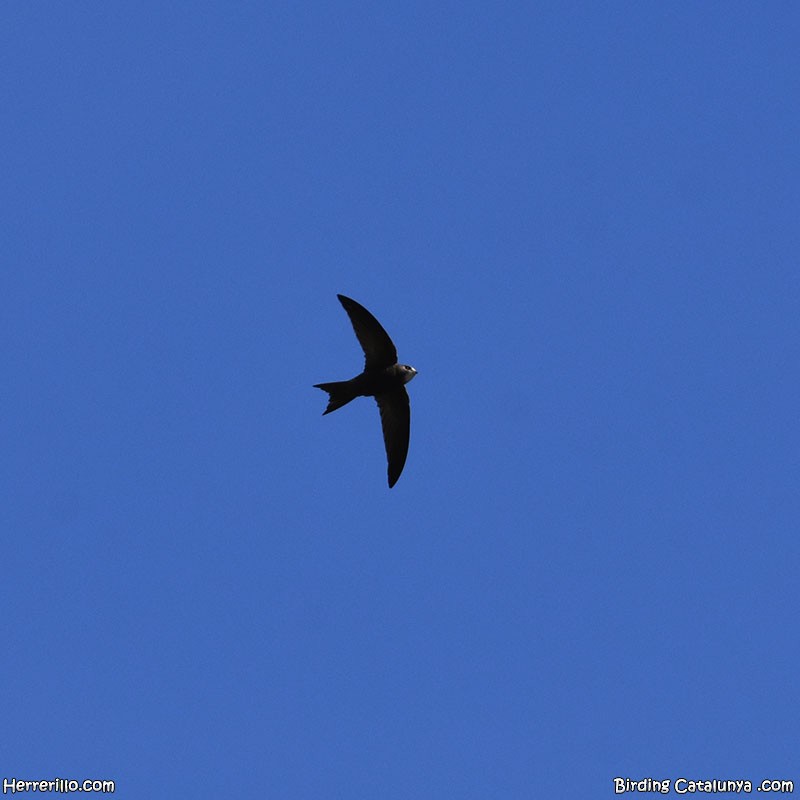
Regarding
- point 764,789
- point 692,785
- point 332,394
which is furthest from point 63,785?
point 764,789

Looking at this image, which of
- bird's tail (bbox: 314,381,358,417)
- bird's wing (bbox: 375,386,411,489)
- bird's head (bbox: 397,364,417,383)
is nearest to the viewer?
bird's tail (bbox: 314,381,358,417)

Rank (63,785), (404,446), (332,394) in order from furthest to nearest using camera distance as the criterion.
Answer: (404,446), (332,394), (63,785)

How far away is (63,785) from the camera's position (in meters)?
21.5

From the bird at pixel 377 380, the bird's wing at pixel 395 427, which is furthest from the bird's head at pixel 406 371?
the bird's wing at pixel 395 427

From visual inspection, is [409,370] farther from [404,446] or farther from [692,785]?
[692,785]

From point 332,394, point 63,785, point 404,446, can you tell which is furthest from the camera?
point 404,446

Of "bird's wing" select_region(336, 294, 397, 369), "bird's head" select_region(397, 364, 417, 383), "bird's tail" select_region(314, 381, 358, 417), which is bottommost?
"bird's tail" select_region(314, 381, 358, 417)

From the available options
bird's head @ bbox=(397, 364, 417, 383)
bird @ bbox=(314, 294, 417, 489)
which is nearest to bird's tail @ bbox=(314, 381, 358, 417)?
bird @ bbox=(314, 294, 417, 489)

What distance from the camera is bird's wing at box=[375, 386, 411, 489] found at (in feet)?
80.3

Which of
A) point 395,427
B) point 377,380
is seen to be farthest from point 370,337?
point 395,427

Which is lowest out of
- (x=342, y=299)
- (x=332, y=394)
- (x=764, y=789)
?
(x=764, y=789)

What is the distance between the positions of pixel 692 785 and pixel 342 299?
12.0 meters

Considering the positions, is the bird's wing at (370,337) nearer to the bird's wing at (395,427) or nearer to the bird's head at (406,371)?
the bird's head at (406,371)

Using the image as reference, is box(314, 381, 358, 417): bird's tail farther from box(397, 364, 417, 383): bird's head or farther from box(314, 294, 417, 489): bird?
box(397, 364, 417, 383): bird's head
